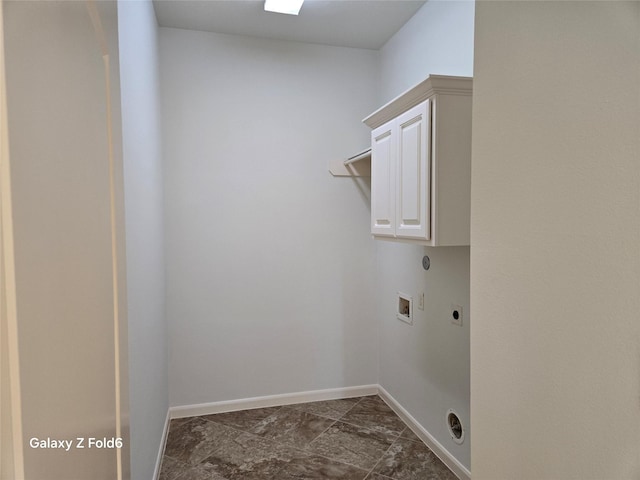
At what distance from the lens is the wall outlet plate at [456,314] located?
2.17 meters

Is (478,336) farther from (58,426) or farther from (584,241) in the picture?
(58,426)

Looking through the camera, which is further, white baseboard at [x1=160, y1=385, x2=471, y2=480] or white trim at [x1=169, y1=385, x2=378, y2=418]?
white trim at [x1=169, y1=385, x2=378, y2=418]

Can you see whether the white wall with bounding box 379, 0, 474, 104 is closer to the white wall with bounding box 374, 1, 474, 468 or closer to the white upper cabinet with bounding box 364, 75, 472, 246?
the white wall with bounding box 374, 1, 474, 468

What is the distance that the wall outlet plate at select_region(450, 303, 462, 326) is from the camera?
217 cm

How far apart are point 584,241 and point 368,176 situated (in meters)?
2.57

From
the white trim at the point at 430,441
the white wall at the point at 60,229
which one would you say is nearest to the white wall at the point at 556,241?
the white wall at the point at 60,229

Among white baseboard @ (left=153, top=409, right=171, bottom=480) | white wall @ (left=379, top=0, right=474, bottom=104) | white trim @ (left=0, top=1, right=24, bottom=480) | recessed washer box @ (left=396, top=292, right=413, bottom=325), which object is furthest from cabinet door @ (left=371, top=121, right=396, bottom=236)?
white trim @ (left=0, top=1, right=24, bottom=480)

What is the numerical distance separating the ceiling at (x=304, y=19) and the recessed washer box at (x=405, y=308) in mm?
1923

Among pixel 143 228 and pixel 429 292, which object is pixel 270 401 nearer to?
pixel 429 292

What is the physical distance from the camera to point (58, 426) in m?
0.36

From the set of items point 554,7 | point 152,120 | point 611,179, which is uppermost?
point 152,120

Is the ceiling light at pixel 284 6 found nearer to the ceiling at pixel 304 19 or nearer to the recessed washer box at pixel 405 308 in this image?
the ceiling at pixel 304 19

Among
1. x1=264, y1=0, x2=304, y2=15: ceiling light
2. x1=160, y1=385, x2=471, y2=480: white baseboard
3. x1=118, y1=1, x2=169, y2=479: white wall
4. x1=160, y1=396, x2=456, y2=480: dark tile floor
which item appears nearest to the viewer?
x1=118, y1=1, x2=169, y2=479: white wall

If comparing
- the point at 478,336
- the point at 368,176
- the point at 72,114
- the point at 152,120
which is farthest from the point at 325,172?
the point at 72,114
